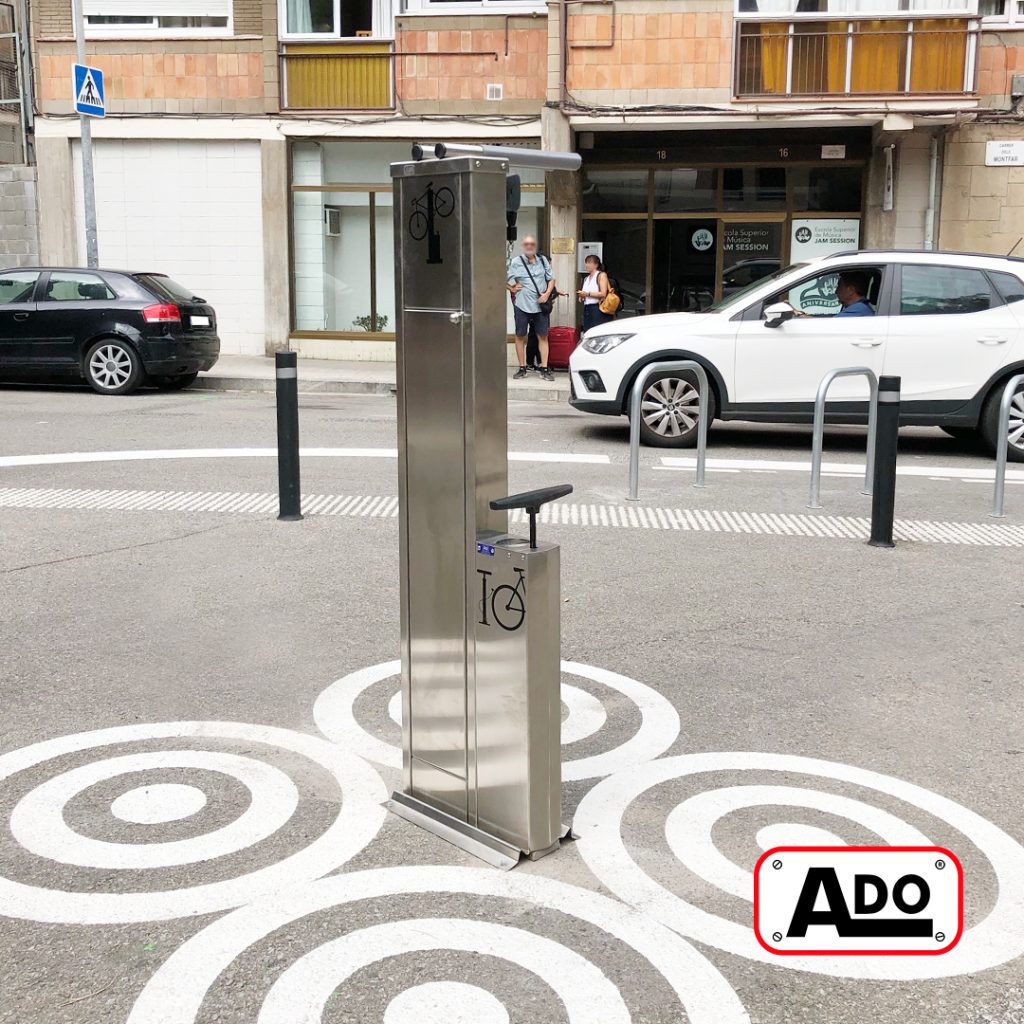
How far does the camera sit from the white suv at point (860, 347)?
11.0 m

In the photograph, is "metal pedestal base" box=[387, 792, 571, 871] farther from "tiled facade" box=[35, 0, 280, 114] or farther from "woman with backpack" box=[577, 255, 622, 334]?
"tiled facade" box=[35, 0, 280, 114]

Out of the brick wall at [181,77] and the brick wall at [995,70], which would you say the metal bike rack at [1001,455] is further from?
the brick wall at [181,77]

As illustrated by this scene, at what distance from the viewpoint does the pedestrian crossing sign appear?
57.0 feet

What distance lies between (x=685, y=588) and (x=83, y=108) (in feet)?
46.6

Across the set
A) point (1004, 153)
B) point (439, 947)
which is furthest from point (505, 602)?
point (1004, 153)

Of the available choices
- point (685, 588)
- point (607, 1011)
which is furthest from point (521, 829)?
point (685, 588)

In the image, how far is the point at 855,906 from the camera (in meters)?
2.98

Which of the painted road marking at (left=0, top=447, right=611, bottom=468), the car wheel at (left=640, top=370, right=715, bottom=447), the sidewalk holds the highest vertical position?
the car wheel at (left=640, top=370, right=715, bottom=447)

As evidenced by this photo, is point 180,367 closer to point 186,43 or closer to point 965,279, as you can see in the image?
point 186,43

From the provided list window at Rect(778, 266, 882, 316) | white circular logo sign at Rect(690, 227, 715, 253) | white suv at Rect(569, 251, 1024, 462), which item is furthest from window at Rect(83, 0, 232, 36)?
window at Rect(778, 266, 882, 316)

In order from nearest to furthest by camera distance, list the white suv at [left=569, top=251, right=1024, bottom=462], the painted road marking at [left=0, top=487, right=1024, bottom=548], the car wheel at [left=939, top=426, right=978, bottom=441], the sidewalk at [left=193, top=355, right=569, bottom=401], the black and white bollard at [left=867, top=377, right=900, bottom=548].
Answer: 1. the black and white bollard at [left=867, top=377, right=900, bottom=548]
2. the painted road marking at [left=0, top=487, right=1024, bottom=548]
3. the white suv at [left=569, top=251, right=1024, bottom=462]
4. the car wheel at [left=939, top=426, right=978, bottom=441]
5. the sidewalk at [left=193, top=355, right=569, bottom=401]

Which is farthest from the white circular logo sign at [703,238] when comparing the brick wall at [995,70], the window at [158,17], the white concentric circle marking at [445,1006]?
the white concentric circle marking at [445,1006]

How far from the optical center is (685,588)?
639 cm

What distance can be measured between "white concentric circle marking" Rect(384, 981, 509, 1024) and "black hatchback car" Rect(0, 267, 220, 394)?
43.3 ft
